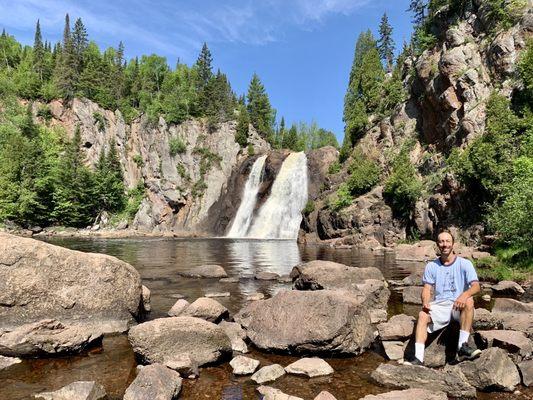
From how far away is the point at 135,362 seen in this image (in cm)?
891

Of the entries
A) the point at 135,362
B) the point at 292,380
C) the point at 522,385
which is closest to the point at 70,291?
the point at 135,362

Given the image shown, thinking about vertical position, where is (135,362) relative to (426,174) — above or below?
below

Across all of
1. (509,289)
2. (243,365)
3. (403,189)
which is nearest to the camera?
(243,365)

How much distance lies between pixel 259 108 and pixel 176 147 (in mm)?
25989

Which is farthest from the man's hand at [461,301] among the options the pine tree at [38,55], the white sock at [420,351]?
the pine tree at [38,55]

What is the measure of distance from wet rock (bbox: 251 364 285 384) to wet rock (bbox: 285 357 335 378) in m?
0.22

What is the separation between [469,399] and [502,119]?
33.9 m

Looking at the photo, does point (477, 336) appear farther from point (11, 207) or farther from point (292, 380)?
point (11, 207)

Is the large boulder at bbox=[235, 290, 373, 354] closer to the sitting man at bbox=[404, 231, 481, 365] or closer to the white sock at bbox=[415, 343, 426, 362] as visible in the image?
the sitting man at bbox=[404, 231, 481, 365]

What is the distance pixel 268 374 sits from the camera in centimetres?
795

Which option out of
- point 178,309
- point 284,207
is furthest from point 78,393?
point 284,207

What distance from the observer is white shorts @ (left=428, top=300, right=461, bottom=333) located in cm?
818

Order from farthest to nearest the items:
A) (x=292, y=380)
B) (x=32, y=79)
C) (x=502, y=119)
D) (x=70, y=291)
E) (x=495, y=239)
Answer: (x=32, y=79)
(x=502, y=119)
(x=495, y=239)
(x=70, y=291)
(x=292, y=380)

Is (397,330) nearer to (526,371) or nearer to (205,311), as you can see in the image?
→ (526,371)
